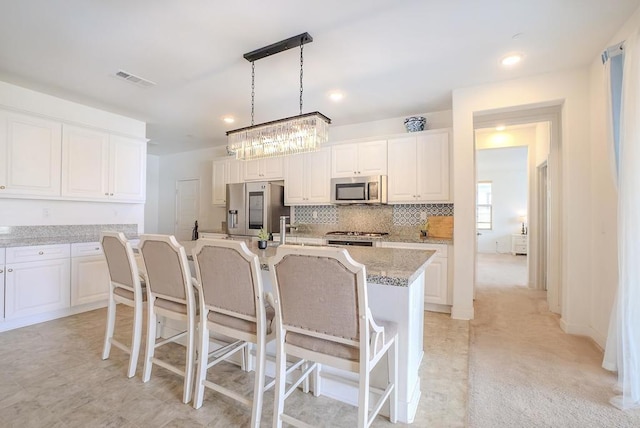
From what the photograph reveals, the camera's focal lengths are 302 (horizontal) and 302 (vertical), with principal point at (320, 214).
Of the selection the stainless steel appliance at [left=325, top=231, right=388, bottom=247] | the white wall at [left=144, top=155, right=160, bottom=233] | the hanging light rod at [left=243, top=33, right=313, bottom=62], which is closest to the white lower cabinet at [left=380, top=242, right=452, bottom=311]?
the stainless steel appliance at [left=325, top=231, right=388, bottom=247]

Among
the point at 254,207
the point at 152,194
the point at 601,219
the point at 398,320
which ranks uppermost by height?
the point at 152,194

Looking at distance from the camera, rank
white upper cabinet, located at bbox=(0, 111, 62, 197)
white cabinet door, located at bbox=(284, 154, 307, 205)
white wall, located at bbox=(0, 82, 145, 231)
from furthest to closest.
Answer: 1. white cabinet door, located at bbox=(284, 154, 307, 205)
2. white wall, located at bbox=(0, 82, 145, 231)
3. white upper cabinet, located at bbox=(0, 111, 62, 197)

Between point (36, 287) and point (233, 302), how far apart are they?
115 inches

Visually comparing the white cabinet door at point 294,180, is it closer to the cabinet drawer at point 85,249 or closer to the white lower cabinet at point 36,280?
the cabinet drawer at point 85,249

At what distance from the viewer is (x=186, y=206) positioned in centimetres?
630

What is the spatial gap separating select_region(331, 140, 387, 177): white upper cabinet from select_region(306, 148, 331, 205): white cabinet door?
0.10 metres

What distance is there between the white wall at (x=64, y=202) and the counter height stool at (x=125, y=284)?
2.14 m

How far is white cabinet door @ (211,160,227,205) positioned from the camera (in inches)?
212

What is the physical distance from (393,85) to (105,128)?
365 centimetres

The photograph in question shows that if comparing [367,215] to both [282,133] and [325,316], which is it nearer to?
[282,133]

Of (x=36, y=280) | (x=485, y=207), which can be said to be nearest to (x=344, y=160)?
(x=36, y=280)

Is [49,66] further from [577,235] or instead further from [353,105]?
[577,235]

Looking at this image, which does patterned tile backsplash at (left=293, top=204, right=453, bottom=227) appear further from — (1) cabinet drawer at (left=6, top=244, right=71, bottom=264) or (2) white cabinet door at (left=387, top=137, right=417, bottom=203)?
(1) cabinet drawer at (left=6, top=244, right=71, bottom=264)

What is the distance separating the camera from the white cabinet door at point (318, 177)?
14.4 ft
